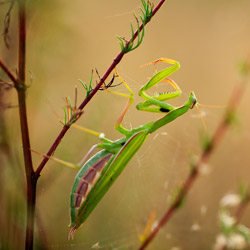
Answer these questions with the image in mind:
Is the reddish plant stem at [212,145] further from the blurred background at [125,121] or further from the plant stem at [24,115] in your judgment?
the plant stem at [24,115]

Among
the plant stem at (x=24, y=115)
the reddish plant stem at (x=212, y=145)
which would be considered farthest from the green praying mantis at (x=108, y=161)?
the plant stem at (x=24, y=115)

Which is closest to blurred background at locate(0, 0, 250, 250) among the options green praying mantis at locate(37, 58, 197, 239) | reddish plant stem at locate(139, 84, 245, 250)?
reddish plant stem at locate(139, 84, 245, 250)

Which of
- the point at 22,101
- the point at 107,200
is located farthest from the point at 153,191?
the point at 22,101

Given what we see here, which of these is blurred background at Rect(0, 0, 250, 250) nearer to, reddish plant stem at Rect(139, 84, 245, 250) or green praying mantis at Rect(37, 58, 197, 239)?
reddish plant stem at Rect(139, 84, 245, 250)

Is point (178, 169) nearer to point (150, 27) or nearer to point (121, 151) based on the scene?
point (121, 151)

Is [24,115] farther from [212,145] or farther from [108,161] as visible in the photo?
[212,145]

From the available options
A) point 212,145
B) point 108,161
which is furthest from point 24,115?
point 212,145
